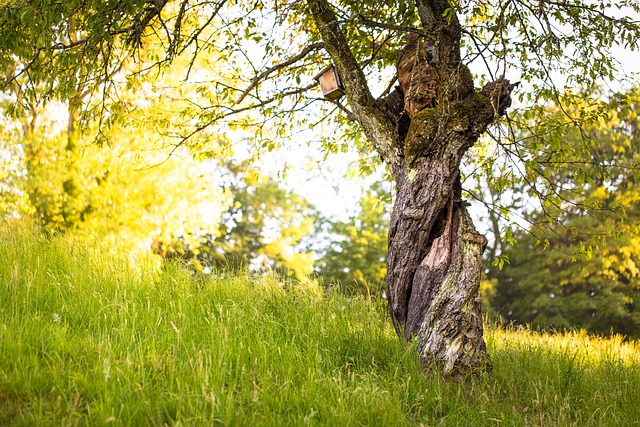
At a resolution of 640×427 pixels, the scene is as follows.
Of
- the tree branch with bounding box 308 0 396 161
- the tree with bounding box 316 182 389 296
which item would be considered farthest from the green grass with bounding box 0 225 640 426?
the tree with bounding box 316 182 389 296

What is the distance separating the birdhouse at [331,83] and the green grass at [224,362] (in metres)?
2.40

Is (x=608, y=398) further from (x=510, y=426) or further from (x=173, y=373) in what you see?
(x=173, y=373)

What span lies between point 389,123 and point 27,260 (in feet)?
14.2

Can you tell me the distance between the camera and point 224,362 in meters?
4.56

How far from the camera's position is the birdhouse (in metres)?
6.93

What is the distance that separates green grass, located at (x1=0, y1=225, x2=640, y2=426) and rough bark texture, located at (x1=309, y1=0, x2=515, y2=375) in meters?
0.41

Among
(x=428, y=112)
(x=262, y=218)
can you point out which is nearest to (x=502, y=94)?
(x=428, y=112)

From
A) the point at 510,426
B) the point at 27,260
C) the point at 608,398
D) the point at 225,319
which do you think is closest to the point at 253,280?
the point at 225,319

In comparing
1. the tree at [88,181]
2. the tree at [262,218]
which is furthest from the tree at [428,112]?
the tree at [262,218]

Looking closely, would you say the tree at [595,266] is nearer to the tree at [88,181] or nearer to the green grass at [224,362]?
the tree at [88,181]

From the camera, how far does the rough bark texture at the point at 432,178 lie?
550 centimetres

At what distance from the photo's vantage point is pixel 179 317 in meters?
5.31

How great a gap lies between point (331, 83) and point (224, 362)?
149 inches

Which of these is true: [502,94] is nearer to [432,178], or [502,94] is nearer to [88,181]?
[432,178]
